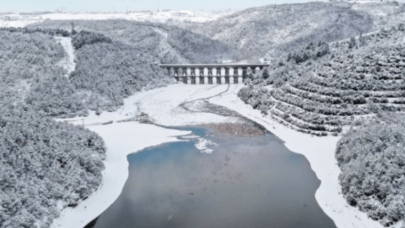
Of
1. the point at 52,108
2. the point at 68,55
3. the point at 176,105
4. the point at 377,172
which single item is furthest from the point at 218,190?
the point at 68,55

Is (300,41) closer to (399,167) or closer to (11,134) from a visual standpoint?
(399,167)

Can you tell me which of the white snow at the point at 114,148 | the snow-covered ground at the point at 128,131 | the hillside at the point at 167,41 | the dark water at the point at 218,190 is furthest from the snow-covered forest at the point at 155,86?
the dark water at the point at 218,190

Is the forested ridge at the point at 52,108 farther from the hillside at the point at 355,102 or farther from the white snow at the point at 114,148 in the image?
the hillside at the point at 355,102

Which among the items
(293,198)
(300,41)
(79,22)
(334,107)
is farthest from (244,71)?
(79,22)

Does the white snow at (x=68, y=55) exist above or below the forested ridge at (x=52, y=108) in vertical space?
above

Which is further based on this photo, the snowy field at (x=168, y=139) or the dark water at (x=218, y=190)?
the snowy field at (x=168, y=139)

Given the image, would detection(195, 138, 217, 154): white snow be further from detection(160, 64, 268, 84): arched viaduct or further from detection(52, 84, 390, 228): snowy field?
detection(160, 64, 268, 84): arched viaduct

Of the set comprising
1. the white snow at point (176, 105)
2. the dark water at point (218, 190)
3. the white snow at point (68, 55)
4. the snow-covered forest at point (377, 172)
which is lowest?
the white snow at point (176, 105)

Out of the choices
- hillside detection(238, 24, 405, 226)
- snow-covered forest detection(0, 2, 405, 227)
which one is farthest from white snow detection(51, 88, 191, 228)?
hillside detection(238, 24, 405, 226)

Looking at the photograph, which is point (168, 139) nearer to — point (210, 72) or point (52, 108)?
point (52, 108)
